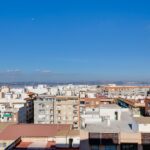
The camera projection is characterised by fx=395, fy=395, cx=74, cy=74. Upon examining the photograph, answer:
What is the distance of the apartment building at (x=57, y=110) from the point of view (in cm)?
Answer: 9162

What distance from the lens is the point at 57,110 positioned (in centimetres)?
9200

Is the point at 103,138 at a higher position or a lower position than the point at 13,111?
higher

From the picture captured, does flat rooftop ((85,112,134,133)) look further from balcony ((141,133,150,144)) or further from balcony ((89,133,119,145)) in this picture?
balcony ((141,133,150,144))

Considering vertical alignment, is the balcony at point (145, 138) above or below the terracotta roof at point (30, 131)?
above

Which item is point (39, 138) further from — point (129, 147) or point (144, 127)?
point (129, 147)

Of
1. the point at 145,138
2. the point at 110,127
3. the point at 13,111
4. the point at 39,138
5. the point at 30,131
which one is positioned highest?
the point at 110,127

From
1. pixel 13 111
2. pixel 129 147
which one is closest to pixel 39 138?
pixel 129 147

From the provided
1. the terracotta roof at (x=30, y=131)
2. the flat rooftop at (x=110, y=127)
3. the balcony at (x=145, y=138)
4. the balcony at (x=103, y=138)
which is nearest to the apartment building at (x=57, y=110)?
the terracotta roof at (x=30, y=131)

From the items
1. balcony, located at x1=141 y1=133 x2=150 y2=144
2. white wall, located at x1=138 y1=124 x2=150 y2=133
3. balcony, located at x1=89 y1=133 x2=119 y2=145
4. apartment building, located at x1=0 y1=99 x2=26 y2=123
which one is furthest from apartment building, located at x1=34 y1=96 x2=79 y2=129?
balcony, located at x1=141 y1=133 x2=150 y2=144

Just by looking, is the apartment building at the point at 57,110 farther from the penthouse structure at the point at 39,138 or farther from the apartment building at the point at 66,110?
the penthouse structure at the point at 39,138

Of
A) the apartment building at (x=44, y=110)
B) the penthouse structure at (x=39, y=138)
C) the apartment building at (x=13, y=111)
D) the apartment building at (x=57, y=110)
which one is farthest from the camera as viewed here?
the apartment building at (x=57, y=110)

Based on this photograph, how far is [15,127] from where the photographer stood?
5666 cm

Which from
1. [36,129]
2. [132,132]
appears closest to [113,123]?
[132,132]

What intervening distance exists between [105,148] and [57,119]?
59551mm
